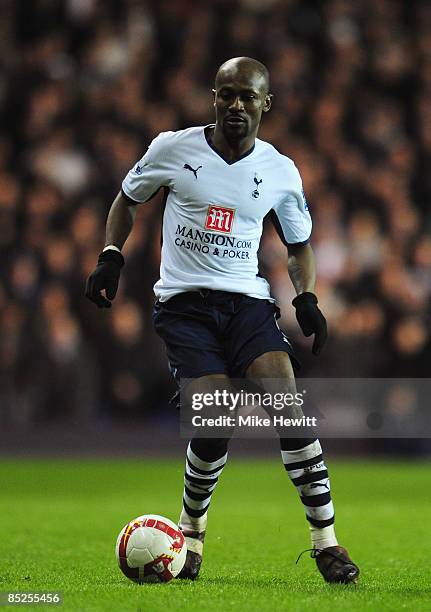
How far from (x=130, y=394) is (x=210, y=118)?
159 inches

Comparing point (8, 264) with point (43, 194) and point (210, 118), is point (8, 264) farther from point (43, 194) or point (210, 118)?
point (210, 118)

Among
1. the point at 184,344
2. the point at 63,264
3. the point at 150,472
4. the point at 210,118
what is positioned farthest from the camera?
the point at 210,118

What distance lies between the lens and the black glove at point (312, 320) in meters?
5.91

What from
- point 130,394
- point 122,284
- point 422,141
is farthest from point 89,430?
point 422,141

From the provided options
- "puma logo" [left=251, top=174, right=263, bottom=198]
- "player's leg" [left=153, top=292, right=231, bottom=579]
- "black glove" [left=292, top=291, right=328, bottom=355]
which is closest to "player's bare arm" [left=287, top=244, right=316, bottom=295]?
"black glove" [left=292, top=291, right=328, bottom=355]

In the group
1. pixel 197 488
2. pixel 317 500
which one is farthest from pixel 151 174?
pixel 317 500

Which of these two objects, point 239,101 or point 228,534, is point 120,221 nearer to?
point 239,101

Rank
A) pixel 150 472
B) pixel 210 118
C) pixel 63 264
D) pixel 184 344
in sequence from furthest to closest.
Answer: pixel 210 118 → pixel 63 264 → pixel 150 472 → pixel 184 344

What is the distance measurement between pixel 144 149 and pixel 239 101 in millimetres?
8897

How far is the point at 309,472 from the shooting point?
5.55 meters

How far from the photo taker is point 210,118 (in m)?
15.0

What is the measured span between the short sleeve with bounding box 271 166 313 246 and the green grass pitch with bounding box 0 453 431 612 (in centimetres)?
169

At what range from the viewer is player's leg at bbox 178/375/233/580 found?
559cm

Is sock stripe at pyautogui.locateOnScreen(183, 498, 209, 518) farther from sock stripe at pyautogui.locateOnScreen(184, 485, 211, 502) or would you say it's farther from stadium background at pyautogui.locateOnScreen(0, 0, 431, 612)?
stadium background at pyautogui.locateOnScreen(0, 0, 431, 612)
